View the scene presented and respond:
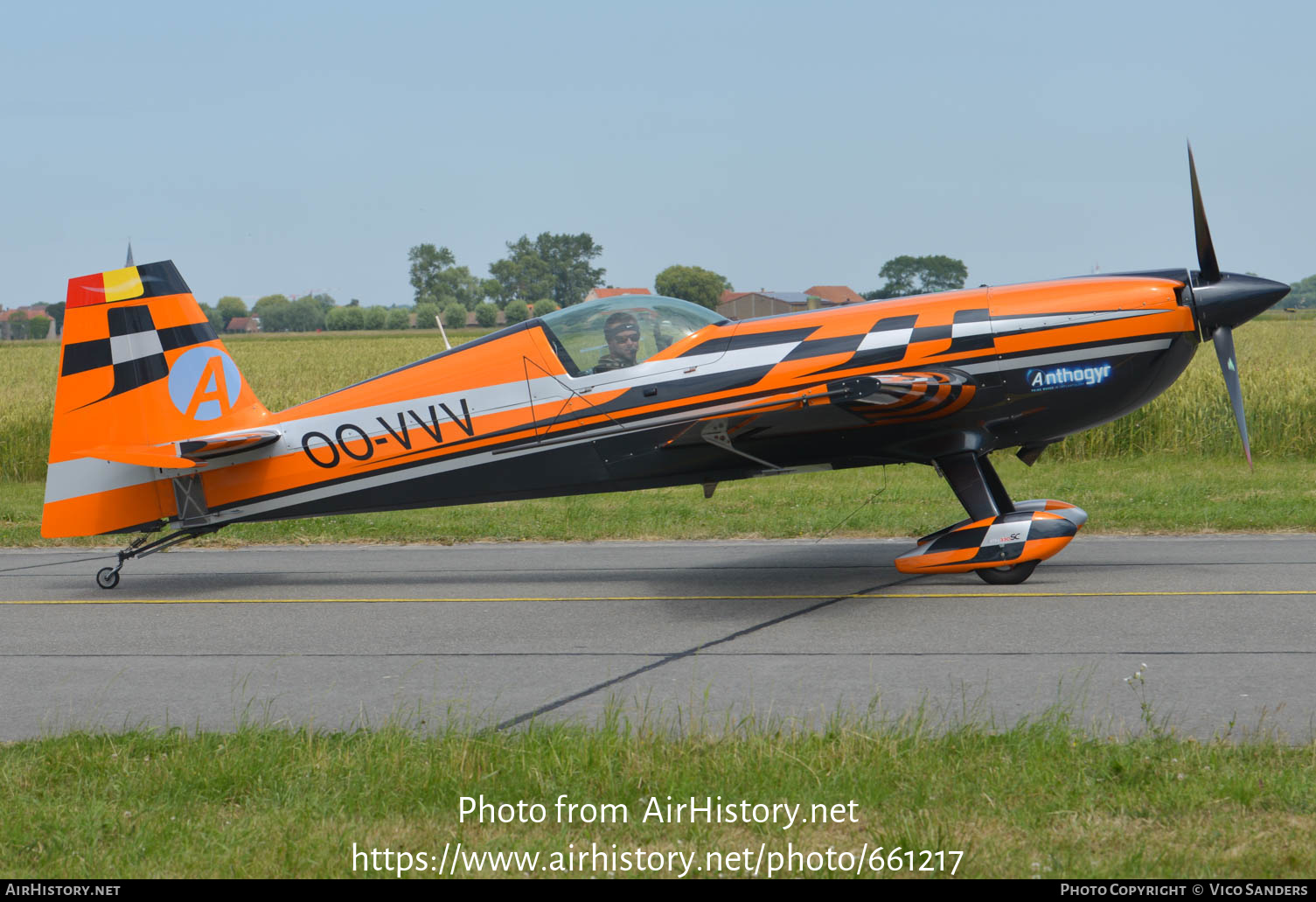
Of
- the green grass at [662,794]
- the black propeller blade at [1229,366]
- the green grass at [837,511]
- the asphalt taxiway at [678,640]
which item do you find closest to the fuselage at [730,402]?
the black propeller blade at [1229,366]

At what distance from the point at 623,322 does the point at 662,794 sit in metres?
5.35

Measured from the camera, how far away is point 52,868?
3.94 metres

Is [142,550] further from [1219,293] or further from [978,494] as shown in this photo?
[1219,293]

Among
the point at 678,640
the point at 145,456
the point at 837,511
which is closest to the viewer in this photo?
the point at 678,640

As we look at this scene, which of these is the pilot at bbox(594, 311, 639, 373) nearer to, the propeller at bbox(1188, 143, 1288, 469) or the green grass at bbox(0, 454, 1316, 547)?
the green grass at bbox(0, 454, 1316, 547)

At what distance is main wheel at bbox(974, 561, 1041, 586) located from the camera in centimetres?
873

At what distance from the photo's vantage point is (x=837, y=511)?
13.0m

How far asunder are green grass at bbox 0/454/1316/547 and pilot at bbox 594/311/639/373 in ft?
11.1

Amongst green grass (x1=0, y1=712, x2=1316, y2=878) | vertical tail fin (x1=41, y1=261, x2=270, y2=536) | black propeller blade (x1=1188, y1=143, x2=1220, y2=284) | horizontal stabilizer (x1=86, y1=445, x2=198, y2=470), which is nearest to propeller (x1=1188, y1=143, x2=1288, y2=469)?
black propeller blade (x1=1188, y1=143, x2=1220, y2=284)

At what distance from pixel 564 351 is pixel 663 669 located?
11.2 feet

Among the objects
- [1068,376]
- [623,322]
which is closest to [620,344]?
[623,322]

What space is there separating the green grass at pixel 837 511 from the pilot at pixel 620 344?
3.38 meters
